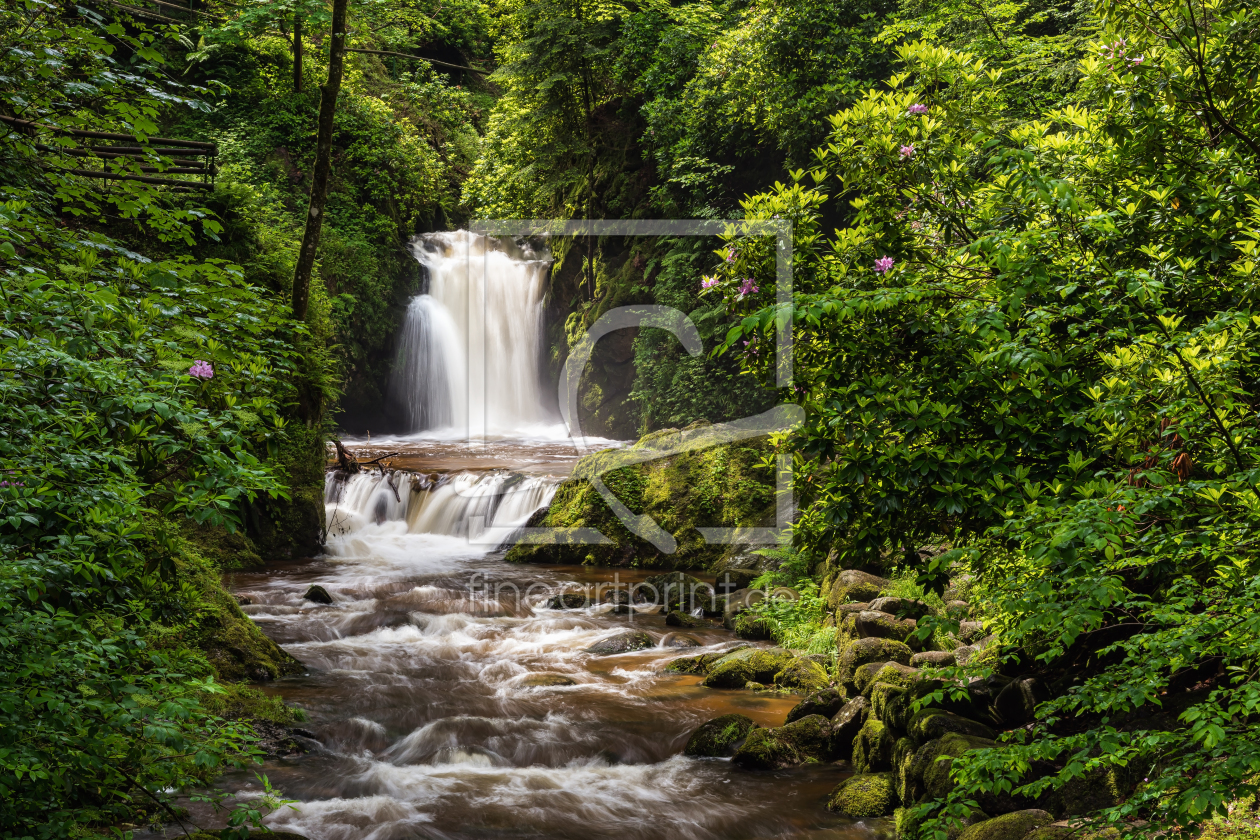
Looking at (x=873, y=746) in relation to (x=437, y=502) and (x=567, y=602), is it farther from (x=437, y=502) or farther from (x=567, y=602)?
(x=437, y=502)

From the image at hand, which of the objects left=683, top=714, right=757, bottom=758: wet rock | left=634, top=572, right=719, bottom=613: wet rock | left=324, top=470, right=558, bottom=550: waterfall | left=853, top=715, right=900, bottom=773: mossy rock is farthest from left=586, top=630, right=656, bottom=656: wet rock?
left=324, top=470, right=558, bottom=550: waterfall

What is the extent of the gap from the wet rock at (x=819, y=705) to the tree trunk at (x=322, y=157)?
7.90 meters

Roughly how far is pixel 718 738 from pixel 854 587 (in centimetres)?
275

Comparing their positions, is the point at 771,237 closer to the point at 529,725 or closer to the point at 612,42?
the point at 529,725

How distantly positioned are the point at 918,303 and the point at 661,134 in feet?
56.3

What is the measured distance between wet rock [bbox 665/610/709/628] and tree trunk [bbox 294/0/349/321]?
6.26 metres

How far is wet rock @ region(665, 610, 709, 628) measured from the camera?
9.58 meters

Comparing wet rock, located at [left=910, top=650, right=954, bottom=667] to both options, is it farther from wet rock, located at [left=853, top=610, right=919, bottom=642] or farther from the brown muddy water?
the brown muddy water

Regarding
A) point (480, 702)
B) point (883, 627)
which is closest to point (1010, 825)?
point (883, 627)

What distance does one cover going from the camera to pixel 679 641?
8977mm

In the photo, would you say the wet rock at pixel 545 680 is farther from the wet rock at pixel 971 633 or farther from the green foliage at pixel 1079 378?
the green foliage at pixel 1079 378

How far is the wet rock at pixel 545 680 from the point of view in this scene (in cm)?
776

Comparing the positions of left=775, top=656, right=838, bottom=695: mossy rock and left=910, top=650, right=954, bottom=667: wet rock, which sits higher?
left=910, top=650, right=954, bottom=667: wet rock

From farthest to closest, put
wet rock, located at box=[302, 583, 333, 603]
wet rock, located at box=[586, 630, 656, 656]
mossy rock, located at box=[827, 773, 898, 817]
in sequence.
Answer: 1. wet rock, located at box=[302, 583, 333, 603]
2. wet rock, located at box=[586, 630, 656, 656]
3. mossy rock, located at box=[827, 773, 898, 817]
